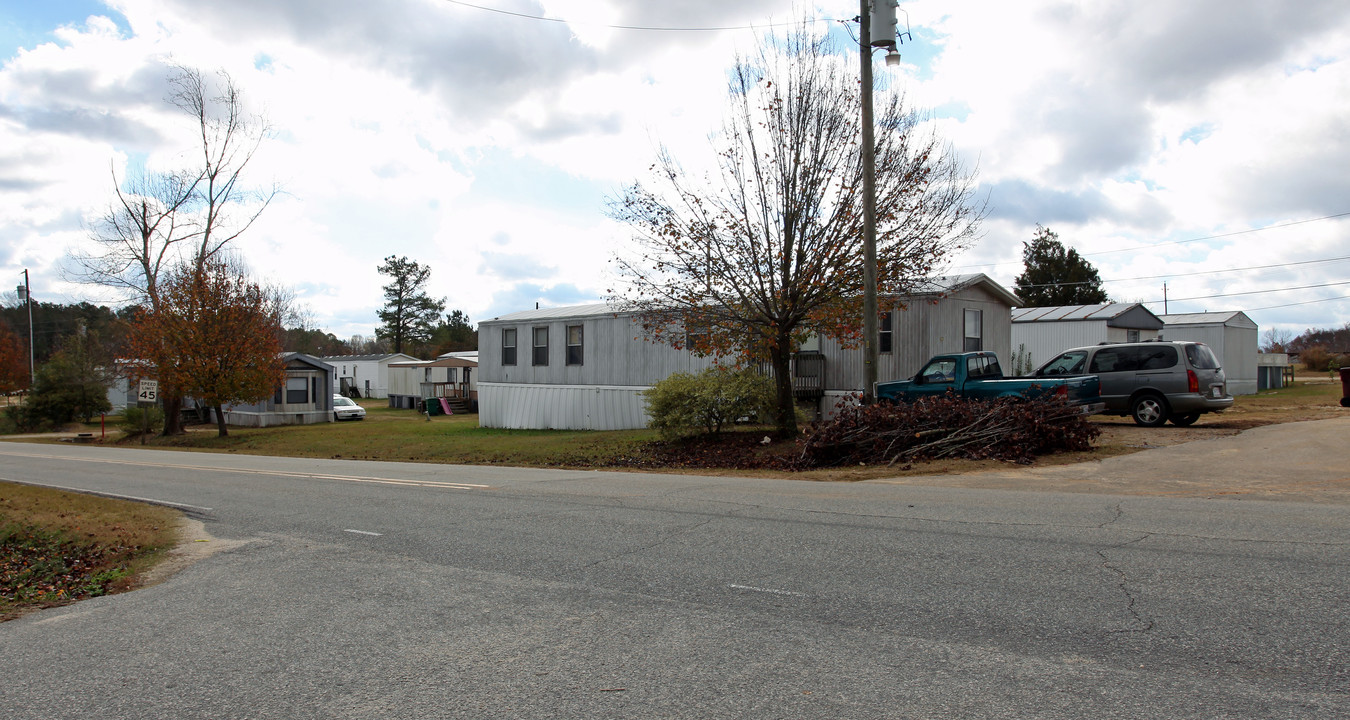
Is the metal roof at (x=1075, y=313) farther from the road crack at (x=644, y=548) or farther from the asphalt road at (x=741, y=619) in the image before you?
the road crack at (x=644, y=548)

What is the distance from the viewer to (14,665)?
5.02 metres

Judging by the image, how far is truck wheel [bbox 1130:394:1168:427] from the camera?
1727 centimetres

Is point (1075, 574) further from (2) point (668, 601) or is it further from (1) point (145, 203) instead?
(1) point (145, 203)

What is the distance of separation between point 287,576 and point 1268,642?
267 inches

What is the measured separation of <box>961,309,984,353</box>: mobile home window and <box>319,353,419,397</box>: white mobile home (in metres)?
46.6

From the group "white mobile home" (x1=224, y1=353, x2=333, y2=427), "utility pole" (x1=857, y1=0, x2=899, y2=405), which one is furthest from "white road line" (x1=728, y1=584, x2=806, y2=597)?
"white mobile home" (x1=224, y1=353, x2=333, y2=427)

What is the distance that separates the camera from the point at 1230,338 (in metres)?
35.1

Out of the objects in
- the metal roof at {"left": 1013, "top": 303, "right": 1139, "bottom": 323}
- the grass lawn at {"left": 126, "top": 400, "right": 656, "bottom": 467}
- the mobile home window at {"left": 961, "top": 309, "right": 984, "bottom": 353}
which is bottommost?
the grass lawn at {"left": 126, "top": 400, "right": 656, "bottom": 467}

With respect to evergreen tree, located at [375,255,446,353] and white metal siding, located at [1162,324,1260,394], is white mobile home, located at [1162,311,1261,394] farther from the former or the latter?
evergreen tree, located at [375,255,446,353]

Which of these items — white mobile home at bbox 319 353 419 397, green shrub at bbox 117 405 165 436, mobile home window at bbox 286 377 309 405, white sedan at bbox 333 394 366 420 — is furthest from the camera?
white mobile home at bbox 319 353 419 397

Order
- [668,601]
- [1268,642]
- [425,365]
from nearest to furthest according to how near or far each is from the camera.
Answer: [1268,642]
[668,601]
[425,365]

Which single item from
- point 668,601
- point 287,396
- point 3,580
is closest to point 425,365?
point 287,396

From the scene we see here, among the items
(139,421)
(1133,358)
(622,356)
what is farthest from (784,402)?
(139,421)

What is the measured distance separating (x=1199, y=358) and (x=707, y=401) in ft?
32.8
